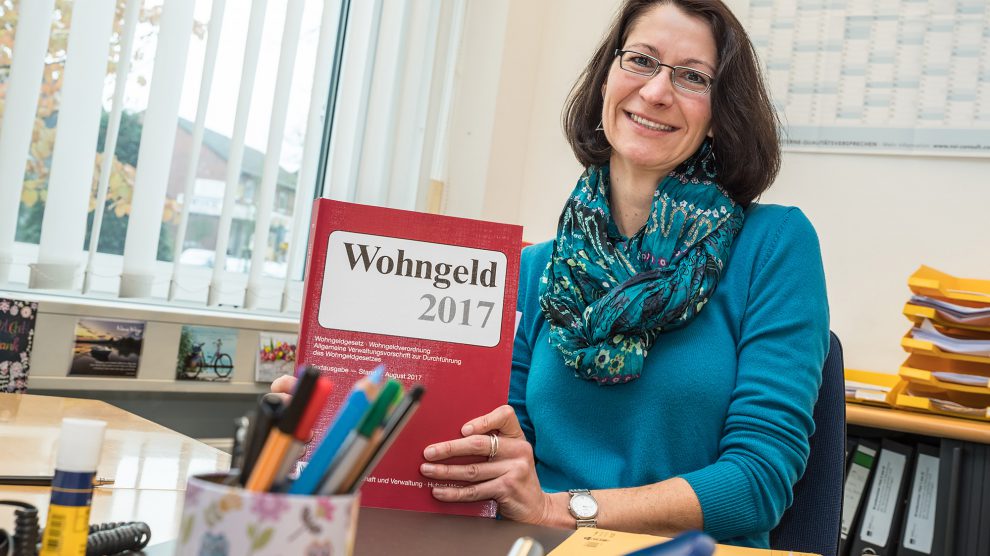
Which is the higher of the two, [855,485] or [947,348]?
[947,348]

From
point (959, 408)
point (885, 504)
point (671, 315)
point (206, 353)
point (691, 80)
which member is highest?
point (691, 80)

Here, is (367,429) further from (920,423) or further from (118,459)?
(920,423)

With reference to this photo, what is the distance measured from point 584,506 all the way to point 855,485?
1032 mm

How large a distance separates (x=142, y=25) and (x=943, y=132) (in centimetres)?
187

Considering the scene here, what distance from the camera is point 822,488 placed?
108cm

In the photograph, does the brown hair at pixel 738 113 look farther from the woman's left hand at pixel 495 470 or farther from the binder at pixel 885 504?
the binder at pixel 885 504

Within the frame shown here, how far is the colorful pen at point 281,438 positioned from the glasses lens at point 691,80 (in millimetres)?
1042

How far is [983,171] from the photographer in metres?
2.04

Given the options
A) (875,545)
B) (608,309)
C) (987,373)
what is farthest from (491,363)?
(987,373)

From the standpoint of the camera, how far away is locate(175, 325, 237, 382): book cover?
69.5 inches

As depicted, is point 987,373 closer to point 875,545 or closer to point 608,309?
point 875,545

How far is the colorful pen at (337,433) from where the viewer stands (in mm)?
363

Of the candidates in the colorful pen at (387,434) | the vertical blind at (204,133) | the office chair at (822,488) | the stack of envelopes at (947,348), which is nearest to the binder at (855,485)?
the stack of envelopes at (947,348)

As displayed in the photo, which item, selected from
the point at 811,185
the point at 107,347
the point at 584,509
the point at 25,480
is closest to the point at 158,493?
the point at 25,480
